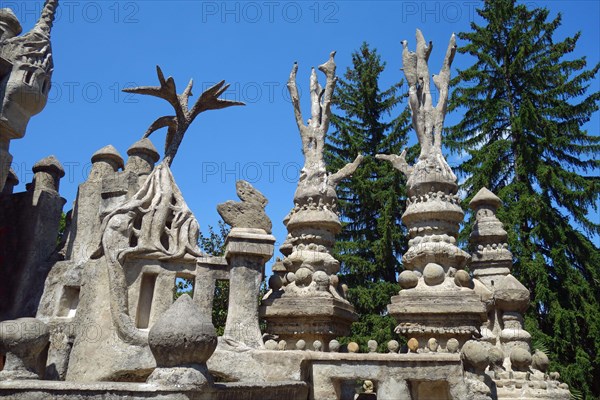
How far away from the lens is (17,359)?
18.9ft

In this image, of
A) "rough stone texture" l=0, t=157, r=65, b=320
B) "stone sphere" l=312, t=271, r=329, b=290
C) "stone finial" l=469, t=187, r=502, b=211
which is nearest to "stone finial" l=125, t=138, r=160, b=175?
"rough stone texture" l=0, t=157, r=65, b=320

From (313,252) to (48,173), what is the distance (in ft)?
18.1

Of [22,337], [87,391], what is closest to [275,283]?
[22,337]

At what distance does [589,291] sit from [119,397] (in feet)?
51.3

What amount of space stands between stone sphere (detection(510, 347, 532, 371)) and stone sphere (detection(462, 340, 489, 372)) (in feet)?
5.30

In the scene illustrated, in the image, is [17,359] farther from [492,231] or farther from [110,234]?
[492,231]

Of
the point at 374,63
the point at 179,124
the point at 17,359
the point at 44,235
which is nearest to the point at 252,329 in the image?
the point at 17,359

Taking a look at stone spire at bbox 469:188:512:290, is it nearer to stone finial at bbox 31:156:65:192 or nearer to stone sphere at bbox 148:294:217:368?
stone sphere at bbox 148:294:217:368

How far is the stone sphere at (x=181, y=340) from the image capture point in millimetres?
4783

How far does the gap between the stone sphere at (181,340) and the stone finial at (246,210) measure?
3.30 metres

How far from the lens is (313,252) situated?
356 inches

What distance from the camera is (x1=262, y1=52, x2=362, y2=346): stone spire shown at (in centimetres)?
820

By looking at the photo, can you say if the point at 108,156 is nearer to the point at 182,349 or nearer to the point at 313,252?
the point at 313,252

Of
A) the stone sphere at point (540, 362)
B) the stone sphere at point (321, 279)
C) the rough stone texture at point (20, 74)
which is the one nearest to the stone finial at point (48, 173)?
the rough stone texture at point (20, 74)
